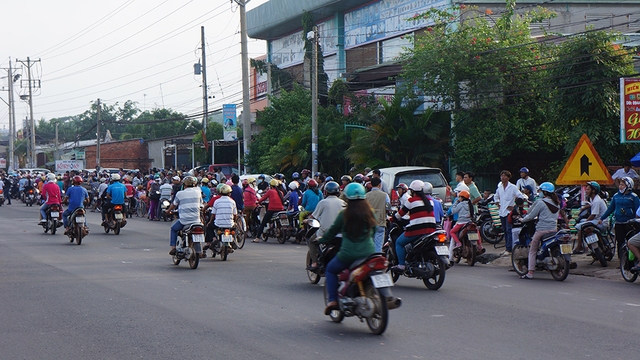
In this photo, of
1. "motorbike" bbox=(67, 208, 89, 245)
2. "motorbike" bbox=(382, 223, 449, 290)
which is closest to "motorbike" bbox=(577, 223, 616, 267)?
"motorbike" bbox=(382, 223, 449, 290)

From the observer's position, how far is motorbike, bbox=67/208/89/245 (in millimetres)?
19906

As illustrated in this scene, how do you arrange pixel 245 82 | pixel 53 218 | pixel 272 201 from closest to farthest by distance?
1. pixel 272 201
2. pixel 53 218
3. pixel 245 82

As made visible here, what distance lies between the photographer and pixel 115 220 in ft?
75.9

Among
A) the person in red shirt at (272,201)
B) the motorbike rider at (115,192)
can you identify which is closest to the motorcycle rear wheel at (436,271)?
the person in red shirt at (272,201)

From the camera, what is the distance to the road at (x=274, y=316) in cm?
754

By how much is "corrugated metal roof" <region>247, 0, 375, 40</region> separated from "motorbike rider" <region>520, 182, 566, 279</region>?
36381 mm

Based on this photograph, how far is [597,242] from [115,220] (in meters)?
14.3

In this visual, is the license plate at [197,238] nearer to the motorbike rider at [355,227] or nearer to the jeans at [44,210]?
the motorbike rider at [355,227]

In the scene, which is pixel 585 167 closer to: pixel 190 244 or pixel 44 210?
pixel 190 244

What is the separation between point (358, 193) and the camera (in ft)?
27.5

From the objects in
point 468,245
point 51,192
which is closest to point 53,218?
point 51,192

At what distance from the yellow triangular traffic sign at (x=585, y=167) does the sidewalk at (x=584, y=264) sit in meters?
1.66

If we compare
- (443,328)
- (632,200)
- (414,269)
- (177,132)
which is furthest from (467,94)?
(177,132)

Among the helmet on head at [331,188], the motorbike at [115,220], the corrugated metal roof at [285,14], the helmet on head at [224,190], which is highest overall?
the corrugated metal roof at [285,14]
